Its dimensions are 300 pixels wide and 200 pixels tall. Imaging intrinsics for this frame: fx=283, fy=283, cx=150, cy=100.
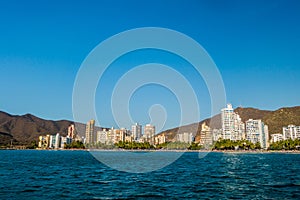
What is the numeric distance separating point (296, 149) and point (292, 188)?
163 m

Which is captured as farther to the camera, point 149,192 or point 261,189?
point 261,189

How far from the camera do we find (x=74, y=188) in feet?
67.7

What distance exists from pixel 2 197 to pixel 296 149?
176 m

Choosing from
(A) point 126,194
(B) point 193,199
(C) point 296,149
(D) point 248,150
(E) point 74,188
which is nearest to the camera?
(B) point 193,199

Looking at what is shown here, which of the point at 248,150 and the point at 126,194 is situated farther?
the point at 248,150

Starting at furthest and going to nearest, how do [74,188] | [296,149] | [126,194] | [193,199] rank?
1. [296,149]
2. [74,188]
3. [126,194]
4. [193,199]

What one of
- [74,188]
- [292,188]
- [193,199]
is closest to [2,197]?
[74,188]

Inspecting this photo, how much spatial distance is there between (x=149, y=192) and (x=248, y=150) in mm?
169943

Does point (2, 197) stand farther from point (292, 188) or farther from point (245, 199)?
point (292, 188)

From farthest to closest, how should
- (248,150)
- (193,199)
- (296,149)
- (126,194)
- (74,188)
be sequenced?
(248,150), (296,149), (74,188), (126,194), (193,199)

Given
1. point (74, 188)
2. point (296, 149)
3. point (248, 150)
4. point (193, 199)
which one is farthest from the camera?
point (248, 150)

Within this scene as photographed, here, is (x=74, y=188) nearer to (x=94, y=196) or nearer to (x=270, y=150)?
(x=94, y=196)

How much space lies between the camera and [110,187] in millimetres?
21312

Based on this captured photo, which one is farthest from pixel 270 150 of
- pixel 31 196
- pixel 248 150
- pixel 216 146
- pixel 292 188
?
pixel 31 196
